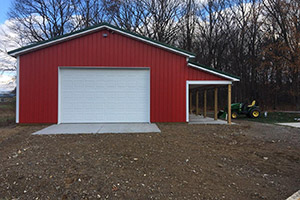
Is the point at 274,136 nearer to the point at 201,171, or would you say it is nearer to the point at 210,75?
the point at 210,75

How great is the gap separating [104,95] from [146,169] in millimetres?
5879

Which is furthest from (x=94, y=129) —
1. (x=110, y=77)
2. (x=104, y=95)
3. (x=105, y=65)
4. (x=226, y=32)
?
(x=226, y=32)

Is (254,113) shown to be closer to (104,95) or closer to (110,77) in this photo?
(110,77)

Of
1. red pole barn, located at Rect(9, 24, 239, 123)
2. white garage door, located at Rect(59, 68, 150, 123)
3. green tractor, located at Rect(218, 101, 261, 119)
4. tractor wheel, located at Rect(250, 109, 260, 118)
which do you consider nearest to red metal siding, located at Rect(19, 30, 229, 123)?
red pole barn, located at Rect(9, 24, 239, 123)

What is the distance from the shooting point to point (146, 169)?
341 cm

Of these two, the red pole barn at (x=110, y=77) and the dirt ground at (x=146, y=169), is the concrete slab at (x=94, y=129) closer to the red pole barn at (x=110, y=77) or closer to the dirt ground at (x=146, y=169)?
the dirt ground at (x=146, y=169)

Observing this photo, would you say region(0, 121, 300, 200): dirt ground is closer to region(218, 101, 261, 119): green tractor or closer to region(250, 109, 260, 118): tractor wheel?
region(218, 101, 261, 119): green tractor

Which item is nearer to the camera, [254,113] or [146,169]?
[146,169]

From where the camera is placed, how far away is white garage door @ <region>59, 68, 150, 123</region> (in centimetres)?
858

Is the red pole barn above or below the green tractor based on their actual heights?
above

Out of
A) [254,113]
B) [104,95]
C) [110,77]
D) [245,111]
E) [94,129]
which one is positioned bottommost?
[94,129]

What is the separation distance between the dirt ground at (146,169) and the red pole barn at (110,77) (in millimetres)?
3119

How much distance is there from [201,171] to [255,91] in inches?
871

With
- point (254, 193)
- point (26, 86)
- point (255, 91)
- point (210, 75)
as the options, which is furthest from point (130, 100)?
point (255, 91)
